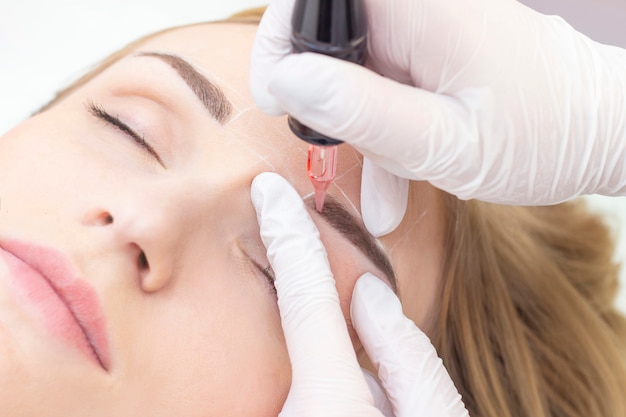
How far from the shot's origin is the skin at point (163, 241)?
3.70ft

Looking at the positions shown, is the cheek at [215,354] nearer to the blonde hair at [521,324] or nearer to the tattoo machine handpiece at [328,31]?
the tattoo machine handpiece at [328,31]

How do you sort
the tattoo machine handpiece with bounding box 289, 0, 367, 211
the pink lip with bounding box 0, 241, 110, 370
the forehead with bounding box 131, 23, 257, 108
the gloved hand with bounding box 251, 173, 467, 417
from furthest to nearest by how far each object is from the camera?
the forehead with bounding box 131, 23, 257, 108 < the gloved hand with bounding box 251, 173, 467, 417 < the pink lip with bounding box 0, 241, 110, 370 < the tattoo machine handpiece with bounding box 289, 0, 367, 211

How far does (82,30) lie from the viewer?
7.62 ft

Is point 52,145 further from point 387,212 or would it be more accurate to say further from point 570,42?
point 570,42

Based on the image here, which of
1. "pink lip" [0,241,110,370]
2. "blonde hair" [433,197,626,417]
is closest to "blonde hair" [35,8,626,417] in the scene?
"blonde hair" [433,197,626,417]

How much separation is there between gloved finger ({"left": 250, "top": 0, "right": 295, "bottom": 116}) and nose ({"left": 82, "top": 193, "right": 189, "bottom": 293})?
25cm

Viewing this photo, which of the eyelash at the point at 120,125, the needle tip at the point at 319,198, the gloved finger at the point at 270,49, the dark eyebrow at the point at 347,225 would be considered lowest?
the dark eyebrow at the point at 347,225

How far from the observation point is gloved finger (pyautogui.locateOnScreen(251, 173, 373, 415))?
1237 millimetres

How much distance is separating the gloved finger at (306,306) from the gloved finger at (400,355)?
0.23ft

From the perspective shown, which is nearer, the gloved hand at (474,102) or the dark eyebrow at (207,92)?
the gloved hand at (474,102)

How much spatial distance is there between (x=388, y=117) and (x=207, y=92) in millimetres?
405

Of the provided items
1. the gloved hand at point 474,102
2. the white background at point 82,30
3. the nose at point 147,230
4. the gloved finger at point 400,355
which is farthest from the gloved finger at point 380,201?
the white background at point 82,30

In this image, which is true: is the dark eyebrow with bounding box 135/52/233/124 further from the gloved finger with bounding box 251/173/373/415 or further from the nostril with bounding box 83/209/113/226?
the nostril with bounding box 83/209/113/226

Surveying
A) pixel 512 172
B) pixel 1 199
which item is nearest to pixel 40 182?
pixel 1 199
